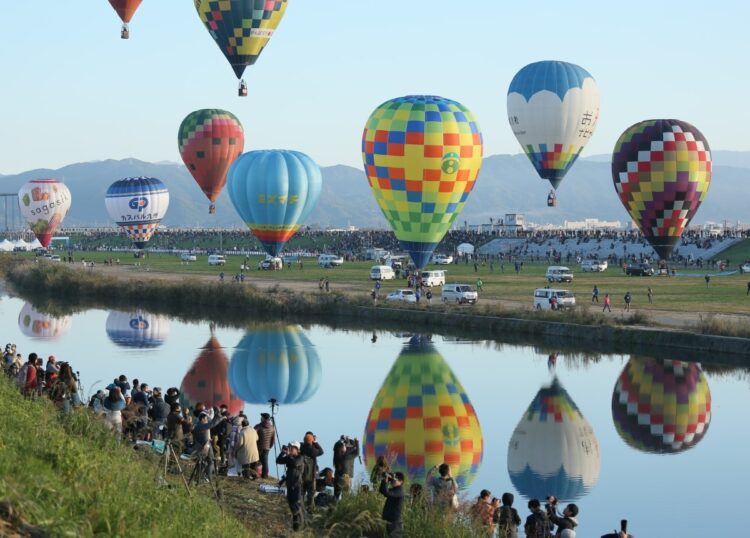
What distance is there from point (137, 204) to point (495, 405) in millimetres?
64066

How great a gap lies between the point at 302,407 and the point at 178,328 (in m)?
19.4

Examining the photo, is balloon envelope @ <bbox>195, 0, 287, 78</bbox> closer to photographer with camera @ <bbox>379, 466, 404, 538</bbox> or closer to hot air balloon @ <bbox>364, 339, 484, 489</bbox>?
hot air balloon @ <bbox>364, 339, 484, 489</bbox>

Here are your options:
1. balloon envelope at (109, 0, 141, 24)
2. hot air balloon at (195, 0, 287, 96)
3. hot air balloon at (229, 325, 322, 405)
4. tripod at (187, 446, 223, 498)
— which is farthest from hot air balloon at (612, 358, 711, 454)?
balloon envelope at (109, 0, 141, 24)

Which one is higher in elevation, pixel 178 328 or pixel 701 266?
pixel 701 266

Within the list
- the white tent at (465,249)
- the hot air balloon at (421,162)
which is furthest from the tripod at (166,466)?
the white tent at (465,249)

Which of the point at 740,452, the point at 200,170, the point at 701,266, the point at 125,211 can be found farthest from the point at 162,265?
the point at 740,452

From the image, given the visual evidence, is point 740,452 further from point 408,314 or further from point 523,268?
point 523,268

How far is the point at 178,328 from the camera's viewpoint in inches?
1828

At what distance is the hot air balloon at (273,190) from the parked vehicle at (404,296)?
51.0 ft

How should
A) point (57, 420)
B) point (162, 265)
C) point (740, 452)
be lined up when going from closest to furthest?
point (57, 420)
point (740, 452)
point (162, 265)

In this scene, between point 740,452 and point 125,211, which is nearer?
point 740,452

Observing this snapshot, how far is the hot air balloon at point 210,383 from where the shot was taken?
28.6 metres

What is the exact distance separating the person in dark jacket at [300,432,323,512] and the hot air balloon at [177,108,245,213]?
58.0 metres

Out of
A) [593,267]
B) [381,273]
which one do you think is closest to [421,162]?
[381,273]
